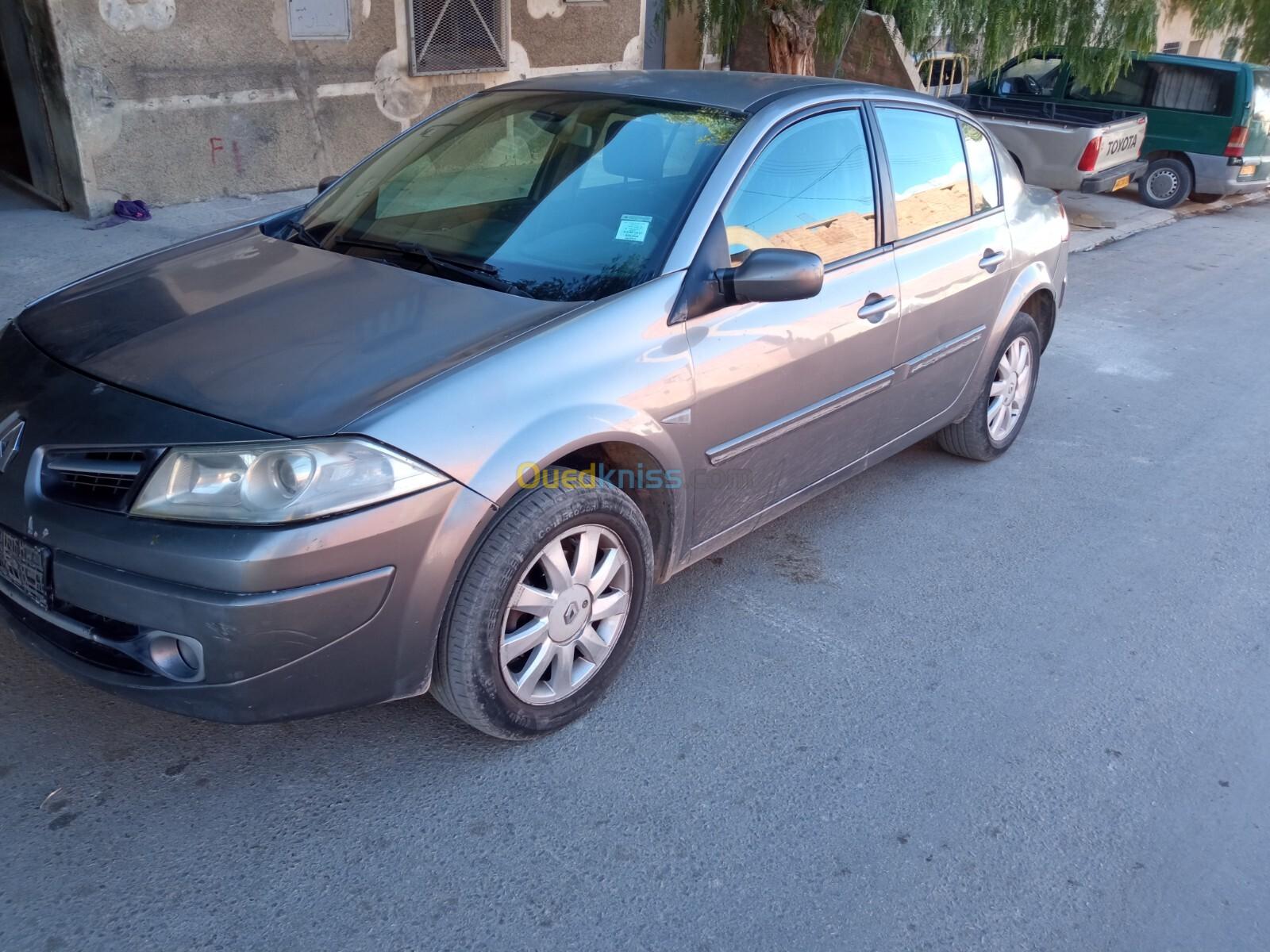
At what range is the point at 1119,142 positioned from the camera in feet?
37.4

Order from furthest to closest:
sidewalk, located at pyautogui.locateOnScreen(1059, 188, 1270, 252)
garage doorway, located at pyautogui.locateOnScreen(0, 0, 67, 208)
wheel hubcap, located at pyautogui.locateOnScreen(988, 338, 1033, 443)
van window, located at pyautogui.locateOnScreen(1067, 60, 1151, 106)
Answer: van window, located at pyautogui.locateOnScreen(1067, 60, 1151, 106) → sidewalk, located at pyautogui.locateOnScreen(1059, 188, 1270, 252) → garage doorway, located at pyautogui.locateOnScreen(0, 0, 67, 208) → wheel hubcap, located at pyautogui.locateOnScreen(988, 338, 1033, 443)

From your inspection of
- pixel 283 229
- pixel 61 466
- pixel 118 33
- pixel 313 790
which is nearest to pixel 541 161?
pixel 283 229

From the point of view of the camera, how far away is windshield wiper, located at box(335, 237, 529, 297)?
327cm

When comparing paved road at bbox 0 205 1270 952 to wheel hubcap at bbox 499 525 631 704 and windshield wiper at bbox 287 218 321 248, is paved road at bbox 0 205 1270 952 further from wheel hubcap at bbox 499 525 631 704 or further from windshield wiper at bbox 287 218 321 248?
windshield wiper at bbox 287 218 321 248

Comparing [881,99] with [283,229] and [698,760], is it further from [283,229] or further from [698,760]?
[698,760]

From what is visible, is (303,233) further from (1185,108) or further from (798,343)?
(1185,108)

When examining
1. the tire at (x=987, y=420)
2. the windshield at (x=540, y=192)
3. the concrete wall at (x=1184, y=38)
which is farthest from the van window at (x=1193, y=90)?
the windshield at (x=540, y=192)

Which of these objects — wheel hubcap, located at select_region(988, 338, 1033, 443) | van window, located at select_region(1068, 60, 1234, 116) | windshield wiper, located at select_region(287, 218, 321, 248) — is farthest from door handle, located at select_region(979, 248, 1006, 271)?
van window, located at select_region(1068, 60, 1234, 116)

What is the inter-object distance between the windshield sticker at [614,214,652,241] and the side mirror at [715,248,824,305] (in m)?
0.28

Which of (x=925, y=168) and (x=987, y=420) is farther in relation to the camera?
(x=987, y=420)

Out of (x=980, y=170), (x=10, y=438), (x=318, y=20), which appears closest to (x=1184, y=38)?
(x=318, y=20)

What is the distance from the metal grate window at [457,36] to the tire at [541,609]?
7659 mm

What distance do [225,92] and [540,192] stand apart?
5761 millimetres

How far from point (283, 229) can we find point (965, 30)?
25.9ft
